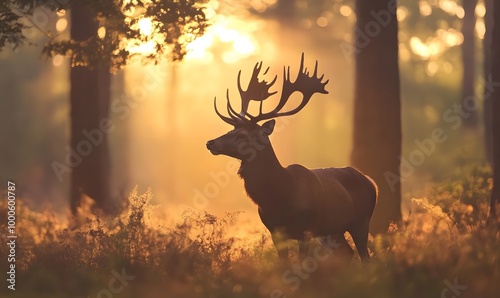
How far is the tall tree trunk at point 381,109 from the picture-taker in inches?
579

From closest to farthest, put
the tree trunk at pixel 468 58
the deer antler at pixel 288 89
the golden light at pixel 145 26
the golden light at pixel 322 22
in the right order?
1. the deer antler at pixel 288 89
2. the golden light at pixel 145 26
3. the tree trunk at pixel 468 58
4. the golden light at pixel 322 22

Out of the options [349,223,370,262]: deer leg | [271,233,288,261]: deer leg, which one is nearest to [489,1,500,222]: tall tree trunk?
[349,223,370,262]: deer leg

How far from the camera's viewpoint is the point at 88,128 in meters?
16.3

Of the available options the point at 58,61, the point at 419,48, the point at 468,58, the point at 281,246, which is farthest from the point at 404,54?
the point at 281,246

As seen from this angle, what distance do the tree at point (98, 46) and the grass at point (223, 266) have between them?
2925mm

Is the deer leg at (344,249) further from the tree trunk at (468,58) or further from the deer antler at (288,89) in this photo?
the tree trunk at (468,58)

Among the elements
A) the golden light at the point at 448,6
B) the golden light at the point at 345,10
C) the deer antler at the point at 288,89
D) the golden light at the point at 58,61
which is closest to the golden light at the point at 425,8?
the golden light at the point at 448,6

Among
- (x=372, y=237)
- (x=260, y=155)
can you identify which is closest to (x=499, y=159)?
(x=372, y=237)

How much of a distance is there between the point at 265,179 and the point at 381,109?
3747mm

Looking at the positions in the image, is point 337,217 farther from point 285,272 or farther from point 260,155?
point 285,272

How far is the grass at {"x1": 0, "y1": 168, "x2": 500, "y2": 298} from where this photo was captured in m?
9.12

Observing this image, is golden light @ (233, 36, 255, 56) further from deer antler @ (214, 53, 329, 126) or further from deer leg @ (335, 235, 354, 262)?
deer leg @ (335, 235, 354, 262)

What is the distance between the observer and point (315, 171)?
12.6 m

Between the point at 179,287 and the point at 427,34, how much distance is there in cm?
4428
